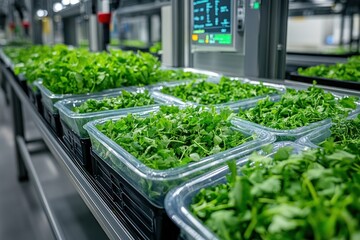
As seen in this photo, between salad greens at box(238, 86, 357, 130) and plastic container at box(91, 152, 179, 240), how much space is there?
520 mm

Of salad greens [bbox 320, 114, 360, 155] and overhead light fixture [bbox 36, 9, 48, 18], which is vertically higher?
overhead light fixture [bbox 36, 9, 48, 18]

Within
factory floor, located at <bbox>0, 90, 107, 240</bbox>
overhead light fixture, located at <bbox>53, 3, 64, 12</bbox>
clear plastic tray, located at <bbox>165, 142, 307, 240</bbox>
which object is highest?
overhead light fixture, located at <bbox>53, 3, 64, 12</bbox>

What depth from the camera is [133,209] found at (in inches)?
32.8

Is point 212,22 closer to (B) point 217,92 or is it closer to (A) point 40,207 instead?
(B) point 217,92

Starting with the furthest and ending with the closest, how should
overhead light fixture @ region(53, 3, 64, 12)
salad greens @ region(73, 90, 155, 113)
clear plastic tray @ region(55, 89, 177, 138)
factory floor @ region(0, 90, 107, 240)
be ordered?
overhead light fixture @ region(53, 3, 64, 12), factory floor @ region(0, 90, 107, 240), salad greens @ region(73, 90, 155, 113), clear plastic tray @ region(55, 89, 177, 138)

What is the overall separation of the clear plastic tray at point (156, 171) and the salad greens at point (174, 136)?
1.1 inches

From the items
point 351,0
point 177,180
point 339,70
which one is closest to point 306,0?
point 351,0

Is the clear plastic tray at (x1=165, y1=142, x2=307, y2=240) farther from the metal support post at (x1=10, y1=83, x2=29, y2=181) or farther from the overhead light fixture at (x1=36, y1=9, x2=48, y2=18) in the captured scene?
the overhead light fixture at (x1=36, y1=9, x2=48, y2=18)

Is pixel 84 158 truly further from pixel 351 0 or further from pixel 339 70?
pixel 351 0

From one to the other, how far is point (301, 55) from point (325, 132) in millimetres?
3840

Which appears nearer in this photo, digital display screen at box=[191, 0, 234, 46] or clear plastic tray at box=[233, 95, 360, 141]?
clear plastic tray at box=[233, 95, 360, 141]

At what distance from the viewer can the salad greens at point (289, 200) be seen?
1.60ft

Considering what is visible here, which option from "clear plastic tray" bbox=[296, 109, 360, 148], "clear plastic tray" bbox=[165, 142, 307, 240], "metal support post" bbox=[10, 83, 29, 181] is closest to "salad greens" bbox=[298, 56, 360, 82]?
"clear plastic tray" bbox=[296, 109, 360, 148]

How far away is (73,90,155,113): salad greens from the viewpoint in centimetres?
135
